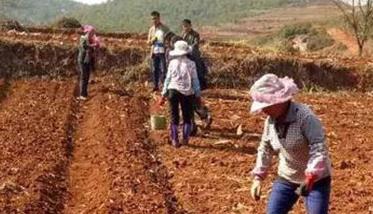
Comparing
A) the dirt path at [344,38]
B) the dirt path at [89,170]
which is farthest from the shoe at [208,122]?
the dirt path at [344,38]

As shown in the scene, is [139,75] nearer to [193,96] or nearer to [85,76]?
[85,76]

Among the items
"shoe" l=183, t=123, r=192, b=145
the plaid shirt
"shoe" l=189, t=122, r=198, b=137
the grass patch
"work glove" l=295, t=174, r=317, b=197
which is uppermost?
the plaid shirt

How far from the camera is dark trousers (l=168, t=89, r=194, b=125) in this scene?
1193cm

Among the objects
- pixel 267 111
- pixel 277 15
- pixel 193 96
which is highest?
Result: pixel 267 111

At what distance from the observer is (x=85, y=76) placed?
1647 centimetres

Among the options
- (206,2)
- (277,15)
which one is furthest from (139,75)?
(206,2)

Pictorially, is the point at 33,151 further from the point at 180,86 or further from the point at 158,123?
the point at 158,123

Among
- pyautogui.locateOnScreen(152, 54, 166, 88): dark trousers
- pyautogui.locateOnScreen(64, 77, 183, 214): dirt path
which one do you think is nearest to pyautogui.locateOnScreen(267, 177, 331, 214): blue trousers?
pyautogui.locateOnScreen(64, 77, 183, 214): dirt path

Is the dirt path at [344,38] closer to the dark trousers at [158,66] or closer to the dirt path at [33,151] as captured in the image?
the dark trousers at [158,66]

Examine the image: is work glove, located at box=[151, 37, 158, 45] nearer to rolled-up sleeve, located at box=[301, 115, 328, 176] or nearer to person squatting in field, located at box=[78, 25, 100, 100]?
person squatting in field, located at box=[78, 25, 100, 100]

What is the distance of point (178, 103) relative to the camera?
39.7ft

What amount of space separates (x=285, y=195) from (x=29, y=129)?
7301 millimetres

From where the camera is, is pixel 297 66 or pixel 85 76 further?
pixel 297 66

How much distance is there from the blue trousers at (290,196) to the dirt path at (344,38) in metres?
35.9
